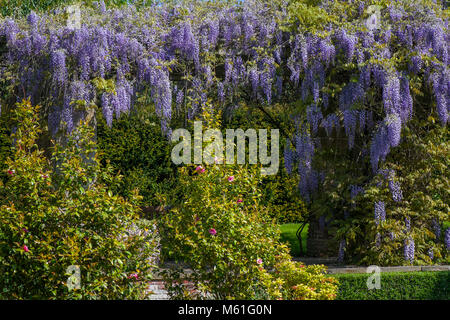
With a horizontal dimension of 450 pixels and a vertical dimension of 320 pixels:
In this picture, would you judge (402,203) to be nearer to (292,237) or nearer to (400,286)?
(400,286)

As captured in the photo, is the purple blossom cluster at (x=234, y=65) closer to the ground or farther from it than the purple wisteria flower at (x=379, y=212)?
farther from it

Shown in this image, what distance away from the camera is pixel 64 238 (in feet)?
12.8

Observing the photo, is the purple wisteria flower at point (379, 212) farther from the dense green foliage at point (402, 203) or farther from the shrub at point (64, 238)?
the shrub at point (64, 238)

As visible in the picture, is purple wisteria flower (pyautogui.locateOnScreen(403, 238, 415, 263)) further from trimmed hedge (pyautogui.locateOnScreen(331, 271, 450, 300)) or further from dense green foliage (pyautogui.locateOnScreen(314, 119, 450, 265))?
trimmed hedge (pyautogui.locateOnScreen(331, 271, 450, 300))

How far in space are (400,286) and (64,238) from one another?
11.8ft

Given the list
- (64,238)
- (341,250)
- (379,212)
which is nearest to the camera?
(64,238)

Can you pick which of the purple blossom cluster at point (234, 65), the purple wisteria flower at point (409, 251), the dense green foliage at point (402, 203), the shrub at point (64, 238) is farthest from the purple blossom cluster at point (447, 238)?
the shrub at point (64, 238)

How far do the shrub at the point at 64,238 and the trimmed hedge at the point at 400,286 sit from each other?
2359 mm

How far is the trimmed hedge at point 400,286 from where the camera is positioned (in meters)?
5.69

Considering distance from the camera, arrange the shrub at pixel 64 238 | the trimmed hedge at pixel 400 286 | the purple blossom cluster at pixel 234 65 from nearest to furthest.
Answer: the shrub at pixel 64 238 < the trimmed hedge at pixel 400 286 < the purple blossom cluster at pixel 234 65

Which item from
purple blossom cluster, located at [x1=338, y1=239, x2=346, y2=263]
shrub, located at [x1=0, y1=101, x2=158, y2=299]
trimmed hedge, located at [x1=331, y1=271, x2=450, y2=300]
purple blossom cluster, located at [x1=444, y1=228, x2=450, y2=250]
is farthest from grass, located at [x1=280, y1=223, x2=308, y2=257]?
shrub, located at [x1=0, y1=101, x2=158, y2=299]

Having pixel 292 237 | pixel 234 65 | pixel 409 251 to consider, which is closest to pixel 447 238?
pixel 409 251

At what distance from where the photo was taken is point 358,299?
5.66 metres

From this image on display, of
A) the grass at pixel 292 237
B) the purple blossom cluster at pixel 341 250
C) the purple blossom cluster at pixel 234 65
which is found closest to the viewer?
the purple blossom cluster at pixel 234 65
